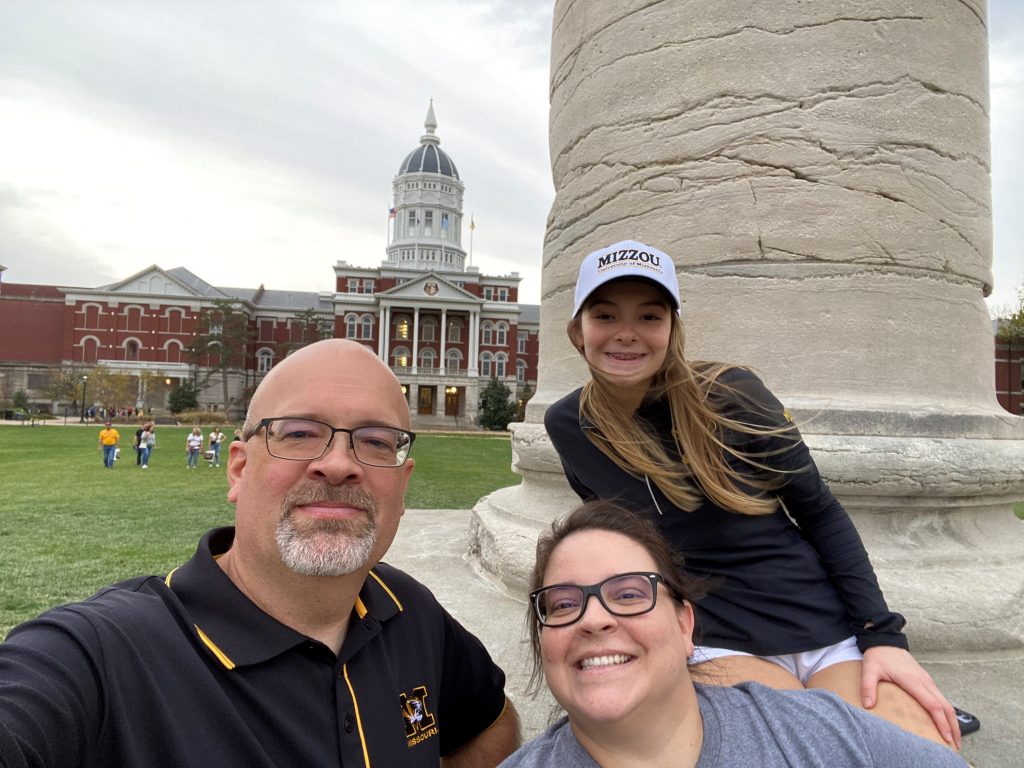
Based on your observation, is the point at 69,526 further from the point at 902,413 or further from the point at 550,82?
the point at 902,413

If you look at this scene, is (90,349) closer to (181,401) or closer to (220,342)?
(220,342)

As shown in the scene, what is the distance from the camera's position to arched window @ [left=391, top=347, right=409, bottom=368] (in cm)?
6769

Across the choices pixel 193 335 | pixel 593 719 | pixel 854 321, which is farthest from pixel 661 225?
pixel 193 335

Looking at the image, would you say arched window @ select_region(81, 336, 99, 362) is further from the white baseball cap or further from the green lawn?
the white baseball cap

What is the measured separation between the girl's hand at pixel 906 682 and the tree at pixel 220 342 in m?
68.8

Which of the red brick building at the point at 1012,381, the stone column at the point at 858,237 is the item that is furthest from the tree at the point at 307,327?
the stone column at the point at 858,237

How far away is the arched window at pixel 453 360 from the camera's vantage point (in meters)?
68.8

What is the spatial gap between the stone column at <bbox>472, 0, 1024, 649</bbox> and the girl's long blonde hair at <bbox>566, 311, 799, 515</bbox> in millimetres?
1179

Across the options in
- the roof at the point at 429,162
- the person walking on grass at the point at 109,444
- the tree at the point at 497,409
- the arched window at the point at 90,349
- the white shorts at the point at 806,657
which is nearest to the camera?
the white shorts at the point at 806,657

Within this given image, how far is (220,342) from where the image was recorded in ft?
213

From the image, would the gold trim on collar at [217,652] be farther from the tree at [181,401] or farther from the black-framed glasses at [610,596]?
the tree at [181,401]

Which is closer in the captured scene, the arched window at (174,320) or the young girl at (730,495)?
the young girl at (730,495)

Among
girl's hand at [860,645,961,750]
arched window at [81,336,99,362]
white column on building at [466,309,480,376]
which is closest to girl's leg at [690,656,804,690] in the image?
girl's hand at [860,645,961,750]

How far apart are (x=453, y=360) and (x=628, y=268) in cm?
6789
